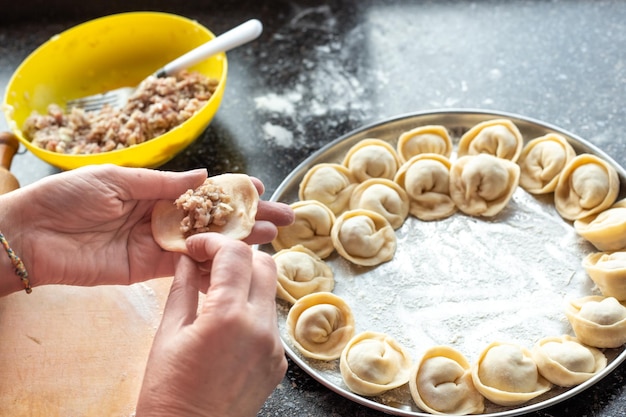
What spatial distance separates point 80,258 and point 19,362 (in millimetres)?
382

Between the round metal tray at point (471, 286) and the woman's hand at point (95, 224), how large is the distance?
35 cm

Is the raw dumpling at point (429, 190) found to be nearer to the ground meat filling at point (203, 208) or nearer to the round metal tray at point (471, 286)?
the round metal tray at point (471, 286)

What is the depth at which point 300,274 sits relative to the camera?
1874 mm

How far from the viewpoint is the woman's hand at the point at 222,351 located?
1.27m

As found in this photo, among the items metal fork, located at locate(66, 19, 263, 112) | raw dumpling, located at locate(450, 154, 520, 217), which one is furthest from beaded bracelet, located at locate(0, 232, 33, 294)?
raw dumpling, located at locate(450, 154, 520, 217)

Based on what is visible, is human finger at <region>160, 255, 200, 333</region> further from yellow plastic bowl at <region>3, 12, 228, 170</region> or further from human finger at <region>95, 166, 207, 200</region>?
yellow plastic bowl at <region>3, 12, 228, 170</region>

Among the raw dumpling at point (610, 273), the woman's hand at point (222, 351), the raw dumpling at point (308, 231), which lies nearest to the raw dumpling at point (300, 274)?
the raw dumpling at point (308, 231)

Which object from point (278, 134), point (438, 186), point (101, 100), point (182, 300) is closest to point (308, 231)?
point (438, 186)

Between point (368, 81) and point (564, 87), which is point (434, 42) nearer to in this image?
point (368, 81)

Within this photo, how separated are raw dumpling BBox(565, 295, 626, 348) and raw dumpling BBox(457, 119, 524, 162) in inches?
22.8

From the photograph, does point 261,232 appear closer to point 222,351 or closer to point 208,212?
point 208,212

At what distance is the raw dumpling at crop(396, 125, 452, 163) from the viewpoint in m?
2.14

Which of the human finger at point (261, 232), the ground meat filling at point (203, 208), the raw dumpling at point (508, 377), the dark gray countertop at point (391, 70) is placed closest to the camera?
the raw dumpling at point (508, 377)

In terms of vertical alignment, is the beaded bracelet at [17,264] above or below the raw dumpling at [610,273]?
below
